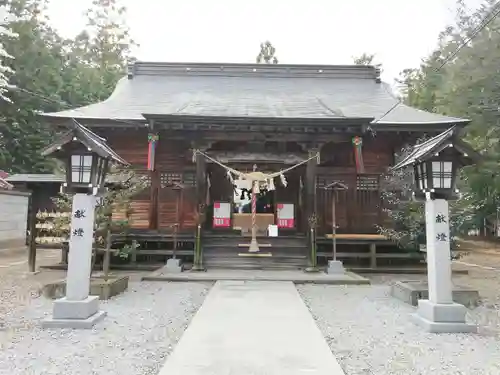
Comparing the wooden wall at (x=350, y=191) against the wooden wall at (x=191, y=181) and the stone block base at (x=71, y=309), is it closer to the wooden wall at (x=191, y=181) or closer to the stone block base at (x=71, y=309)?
the wooden wall at (x=191, y=181)

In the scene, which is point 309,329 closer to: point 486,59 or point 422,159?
point 422,159

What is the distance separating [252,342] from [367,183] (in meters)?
7.97

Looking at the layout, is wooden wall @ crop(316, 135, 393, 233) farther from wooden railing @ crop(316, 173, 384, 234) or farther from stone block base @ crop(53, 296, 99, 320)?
stone block base @ crop(53, 296, 99, 320)

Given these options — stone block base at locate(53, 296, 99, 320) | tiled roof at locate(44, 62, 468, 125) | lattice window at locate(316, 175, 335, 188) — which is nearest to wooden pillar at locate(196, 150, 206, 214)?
tiled roof at locate(44, 62, 468, 125)

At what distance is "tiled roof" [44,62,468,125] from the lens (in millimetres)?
11062

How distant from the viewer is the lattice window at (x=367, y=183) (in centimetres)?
1133

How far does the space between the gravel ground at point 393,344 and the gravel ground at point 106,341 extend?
1.96 meters

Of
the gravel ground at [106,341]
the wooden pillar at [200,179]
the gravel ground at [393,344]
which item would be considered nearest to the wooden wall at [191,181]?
the wooden pillar at [200,179]

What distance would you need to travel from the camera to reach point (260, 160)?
10445 mm

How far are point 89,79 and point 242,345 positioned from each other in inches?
996

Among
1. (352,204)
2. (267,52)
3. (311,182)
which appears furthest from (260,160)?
(267,52)

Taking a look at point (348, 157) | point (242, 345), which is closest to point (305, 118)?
point (348, 157)

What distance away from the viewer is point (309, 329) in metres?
4.93

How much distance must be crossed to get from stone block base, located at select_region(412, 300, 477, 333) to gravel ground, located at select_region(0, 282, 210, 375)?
10.5ft
